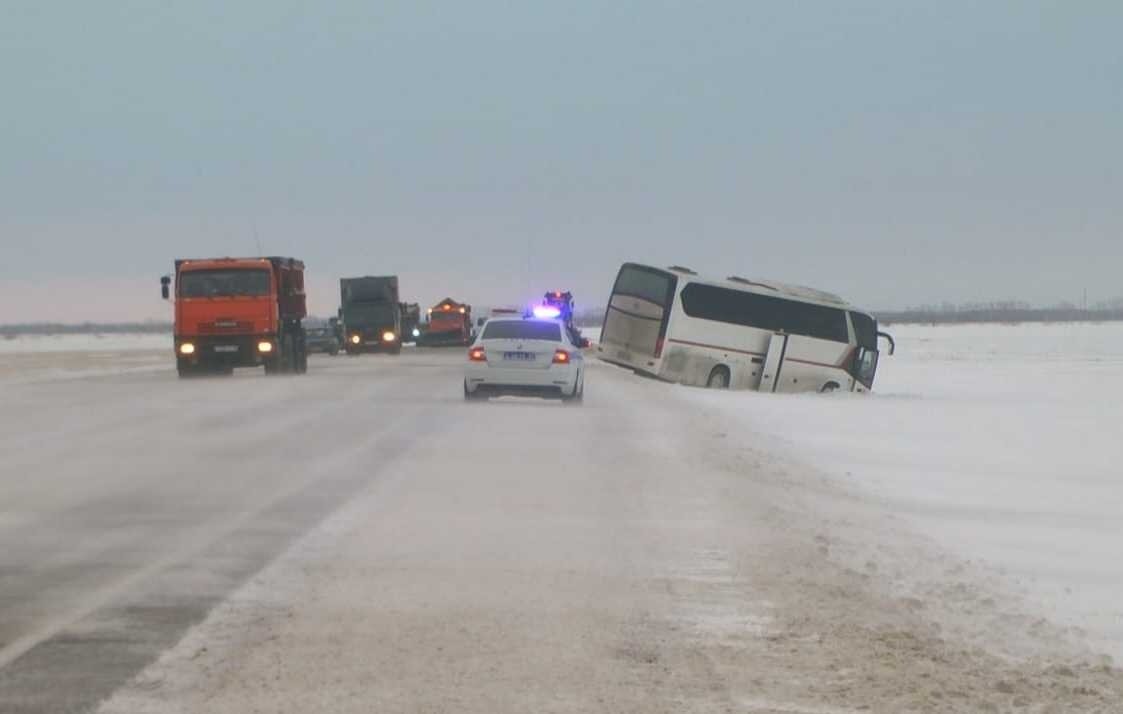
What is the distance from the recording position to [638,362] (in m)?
34.0

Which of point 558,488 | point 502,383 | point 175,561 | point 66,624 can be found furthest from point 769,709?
point 502,383

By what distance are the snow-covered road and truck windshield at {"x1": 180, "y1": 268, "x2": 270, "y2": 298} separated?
16930mm

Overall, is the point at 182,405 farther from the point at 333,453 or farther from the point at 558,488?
the point at 558,488

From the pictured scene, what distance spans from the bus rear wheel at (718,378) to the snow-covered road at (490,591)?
684 inches

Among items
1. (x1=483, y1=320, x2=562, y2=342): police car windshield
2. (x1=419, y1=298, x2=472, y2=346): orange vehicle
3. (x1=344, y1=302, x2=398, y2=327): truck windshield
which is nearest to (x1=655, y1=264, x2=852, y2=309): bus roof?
(x1=483, y1=320, x2=562, y2=342): police car windshield

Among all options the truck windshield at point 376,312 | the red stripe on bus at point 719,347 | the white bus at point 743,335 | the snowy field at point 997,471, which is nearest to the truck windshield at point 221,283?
the white bus at point 743,335

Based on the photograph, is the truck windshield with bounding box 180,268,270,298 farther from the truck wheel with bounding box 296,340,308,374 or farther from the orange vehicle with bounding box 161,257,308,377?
the truck wheel with bounding box 296,340,308,374

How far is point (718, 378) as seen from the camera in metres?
33.7

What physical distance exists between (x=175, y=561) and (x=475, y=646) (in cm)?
298

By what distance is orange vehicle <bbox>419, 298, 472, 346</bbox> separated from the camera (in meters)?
74.6

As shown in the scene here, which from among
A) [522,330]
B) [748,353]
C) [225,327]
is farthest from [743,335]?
[225,327]

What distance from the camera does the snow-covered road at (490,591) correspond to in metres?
5.95

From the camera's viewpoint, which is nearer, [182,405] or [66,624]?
[66,624]

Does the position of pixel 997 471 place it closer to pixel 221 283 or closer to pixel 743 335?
pixel 743 335
